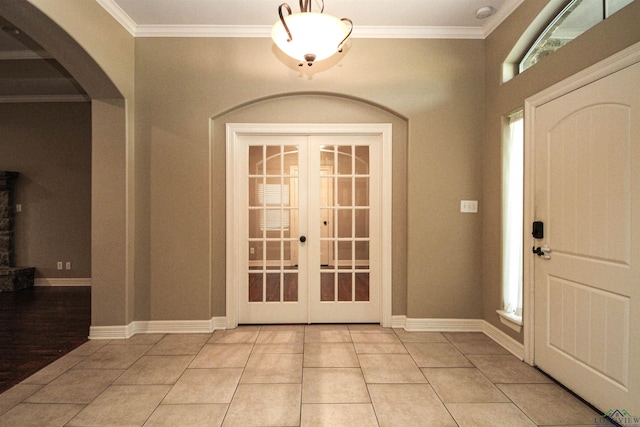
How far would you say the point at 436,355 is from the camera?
289cm

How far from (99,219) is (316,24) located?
2805 millimetres

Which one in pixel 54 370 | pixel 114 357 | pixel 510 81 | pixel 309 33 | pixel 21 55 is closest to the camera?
pixel 309 33

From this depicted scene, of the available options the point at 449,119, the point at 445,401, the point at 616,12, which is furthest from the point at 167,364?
the point at 616,12

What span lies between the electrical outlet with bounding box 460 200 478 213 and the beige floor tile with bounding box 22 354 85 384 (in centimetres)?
384

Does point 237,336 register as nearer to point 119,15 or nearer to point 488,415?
point 488,415

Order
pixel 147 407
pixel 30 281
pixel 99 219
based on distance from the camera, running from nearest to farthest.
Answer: pixel 147 407 < pixel 99 219 < pixel 30 281

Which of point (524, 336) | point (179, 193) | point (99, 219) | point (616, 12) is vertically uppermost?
point (616, 12)

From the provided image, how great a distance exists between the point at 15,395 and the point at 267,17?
12.0 ft

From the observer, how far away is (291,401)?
2.17 meters

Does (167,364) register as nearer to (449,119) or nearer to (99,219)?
(99,219)

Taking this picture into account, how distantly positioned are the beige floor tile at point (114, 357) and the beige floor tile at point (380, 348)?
6.42ft

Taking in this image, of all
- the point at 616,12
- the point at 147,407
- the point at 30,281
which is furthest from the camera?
the point at 30,281

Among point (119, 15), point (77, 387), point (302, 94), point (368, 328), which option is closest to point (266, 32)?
point (302, 94)

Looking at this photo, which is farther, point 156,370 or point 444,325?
point 444,325
